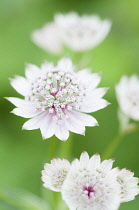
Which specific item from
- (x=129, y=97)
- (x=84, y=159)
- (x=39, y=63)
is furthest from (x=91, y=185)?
(x=39, y=63)

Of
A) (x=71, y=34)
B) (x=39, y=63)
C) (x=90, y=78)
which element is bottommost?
(x=90, y=78)

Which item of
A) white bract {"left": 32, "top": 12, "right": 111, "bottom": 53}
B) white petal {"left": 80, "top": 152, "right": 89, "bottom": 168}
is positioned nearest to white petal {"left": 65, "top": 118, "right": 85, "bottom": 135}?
white petal {"left": 80, "top": 152, "right": 89, "bottom": 168}

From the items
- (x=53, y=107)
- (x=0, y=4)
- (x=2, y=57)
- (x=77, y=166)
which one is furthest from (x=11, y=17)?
(x=77, y=166)

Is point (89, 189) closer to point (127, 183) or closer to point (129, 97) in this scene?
point (127, 183)

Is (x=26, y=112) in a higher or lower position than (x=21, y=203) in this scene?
higher

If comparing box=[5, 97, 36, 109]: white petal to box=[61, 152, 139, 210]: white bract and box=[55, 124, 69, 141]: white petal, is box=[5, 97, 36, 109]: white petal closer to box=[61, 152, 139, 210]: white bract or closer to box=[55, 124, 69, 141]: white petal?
box=[55, 124, 69, 141]: white petal

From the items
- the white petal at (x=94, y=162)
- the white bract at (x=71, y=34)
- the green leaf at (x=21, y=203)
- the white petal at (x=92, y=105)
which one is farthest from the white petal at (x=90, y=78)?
the green leaf at (x=21, y=203)

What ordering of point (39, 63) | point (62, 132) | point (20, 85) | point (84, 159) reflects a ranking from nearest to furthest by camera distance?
point (84, 159)
point (62, 132)
point (20, 85)
point (39, 63)
